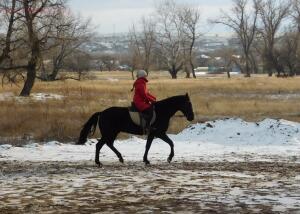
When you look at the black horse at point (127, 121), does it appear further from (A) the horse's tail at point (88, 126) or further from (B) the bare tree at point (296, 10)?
(B) the bare tree at point (296, 10)

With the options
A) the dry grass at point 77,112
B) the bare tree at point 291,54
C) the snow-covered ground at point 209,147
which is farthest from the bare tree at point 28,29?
the bare tree at point 291,54

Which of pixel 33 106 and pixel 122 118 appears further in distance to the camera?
pixel 33 106

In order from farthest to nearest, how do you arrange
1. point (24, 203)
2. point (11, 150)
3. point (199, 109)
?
point (199, 109) → point (11, 150) → point (24, 203)

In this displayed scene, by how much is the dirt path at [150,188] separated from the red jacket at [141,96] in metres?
1.41

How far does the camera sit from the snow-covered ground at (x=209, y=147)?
49.6 feet

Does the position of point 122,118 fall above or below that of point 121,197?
above

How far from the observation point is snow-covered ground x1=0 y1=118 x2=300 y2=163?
15117 millimetres

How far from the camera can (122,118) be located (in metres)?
12.9

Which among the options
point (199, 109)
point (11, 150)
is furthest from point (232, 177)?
point (199, 109)

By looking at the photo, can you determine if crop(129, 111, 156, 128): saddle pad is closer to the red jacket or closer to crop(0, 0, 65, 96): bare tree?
the red jacket

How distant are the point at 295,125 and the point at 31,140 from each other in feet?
32.0

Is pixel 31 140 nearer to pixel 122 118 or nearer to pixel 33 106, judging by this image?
pixel 122 118

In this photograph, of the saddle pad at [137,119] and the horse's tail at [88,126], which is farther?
the horse's tail at [88,126]

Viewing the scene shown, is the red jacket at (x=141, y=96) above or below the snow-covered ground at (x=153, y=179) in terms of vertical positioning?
above
